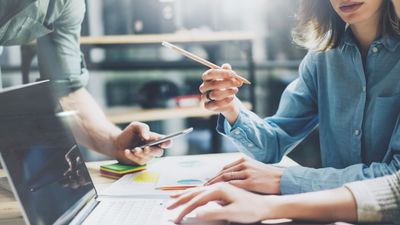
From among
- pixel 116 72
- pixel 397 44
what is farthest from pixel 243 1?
pixel 397 44

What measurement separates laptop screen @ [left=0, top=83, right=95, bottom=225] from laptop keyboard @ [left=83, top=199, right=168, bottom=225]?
0.05 m

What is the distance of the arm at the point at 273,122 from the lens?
3.92 feet

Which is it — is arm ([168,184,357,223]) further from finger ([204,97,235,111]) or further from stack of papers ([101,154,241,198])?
finger ([204,97,235,111])

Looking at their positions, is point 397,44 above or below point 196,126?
above

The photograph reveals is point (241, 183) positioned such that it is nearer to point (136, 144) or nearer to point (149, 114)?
point (136, 144)

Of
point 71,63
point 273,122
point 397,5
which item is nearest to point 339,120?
point 273,122

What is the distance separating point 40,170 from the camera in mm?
752

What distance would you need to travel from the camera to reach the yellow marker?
1.11m

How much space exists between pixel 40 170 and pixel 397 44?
Answer: 0.81 m

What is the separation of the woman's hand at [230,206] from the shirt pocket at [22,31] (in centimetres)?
88

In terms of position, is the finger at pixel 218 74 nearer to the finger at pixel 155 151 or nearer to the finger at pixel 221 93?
the finger at pixel 221 93

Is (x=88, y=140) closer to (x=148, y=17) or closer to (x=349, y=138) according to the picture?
(x=349, y=138)

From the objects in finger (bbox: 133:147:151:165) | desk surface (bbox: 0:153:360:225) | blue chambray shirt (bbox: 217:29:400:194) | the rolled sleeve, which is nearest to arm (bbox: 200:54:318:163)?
blue chambray shirt (bbox: 217:29:400:194)

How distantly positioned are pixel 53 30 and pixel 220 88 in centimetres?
70
